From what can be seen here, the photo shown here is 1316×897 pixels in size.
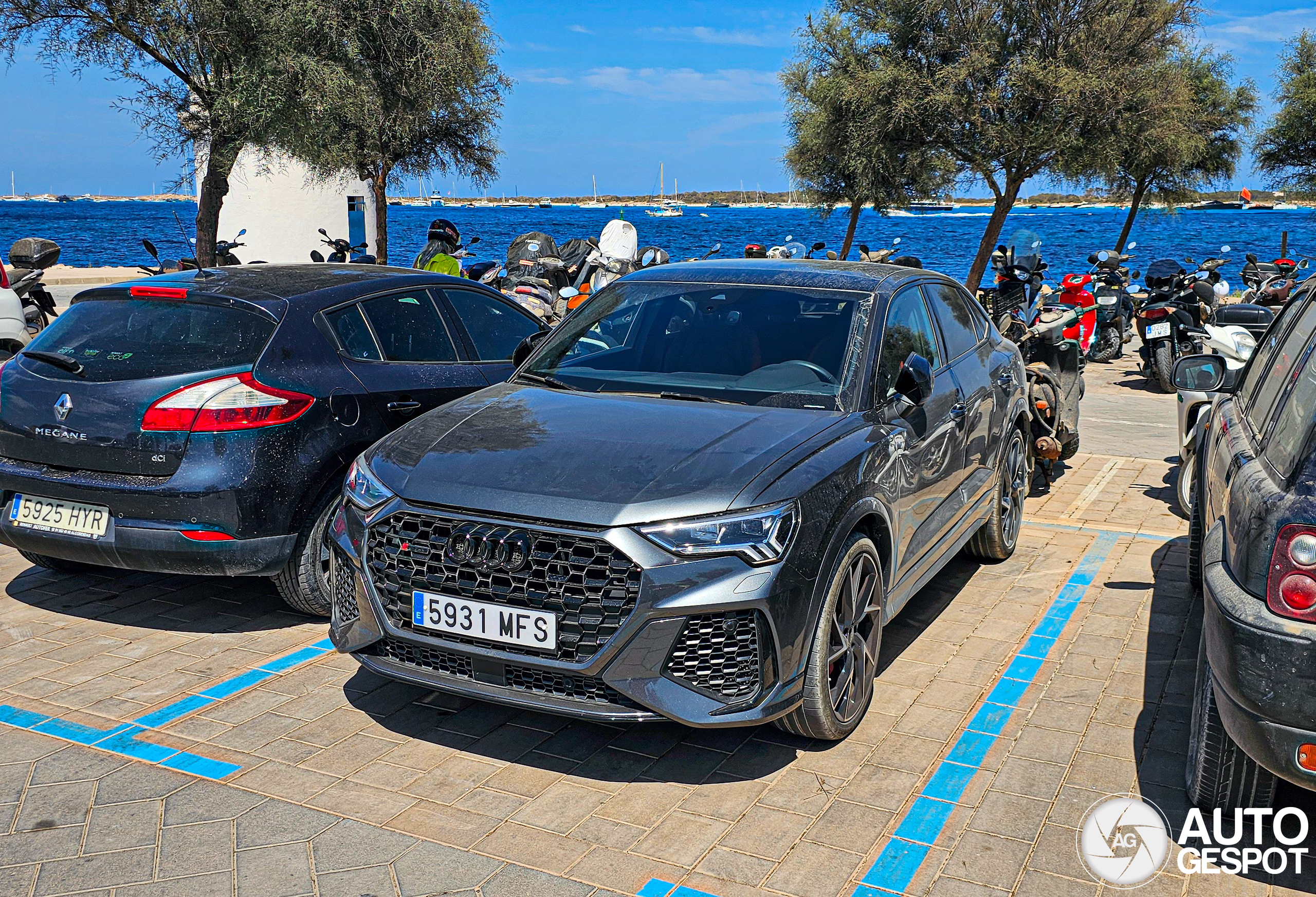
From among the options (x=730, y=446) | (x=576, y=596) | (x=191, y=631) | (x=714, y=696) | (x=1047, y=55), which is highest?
(x=1047, y=55)

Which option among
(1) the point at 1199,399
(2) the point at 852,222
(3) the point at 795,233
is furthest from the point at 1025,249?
(3) the point at 795,233

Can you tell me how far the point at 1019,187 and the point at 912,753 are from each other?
18.7 metres

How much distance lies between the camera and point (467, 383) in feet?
20.1

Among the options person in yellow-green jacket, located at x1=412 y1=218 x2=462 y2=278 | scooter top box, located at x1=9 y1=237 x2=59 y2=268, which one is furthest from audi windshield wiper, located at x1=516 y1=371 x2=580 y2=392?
scooter top box, located at x1=9 y1=237 x2=59 y2=268

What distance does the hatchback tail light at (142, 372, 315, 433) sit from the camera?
486 centimetres

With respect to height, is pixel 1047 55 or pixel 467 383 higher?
pixel 1047 55

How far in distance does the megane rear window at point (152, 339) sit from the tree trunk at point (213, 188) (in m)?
10.8

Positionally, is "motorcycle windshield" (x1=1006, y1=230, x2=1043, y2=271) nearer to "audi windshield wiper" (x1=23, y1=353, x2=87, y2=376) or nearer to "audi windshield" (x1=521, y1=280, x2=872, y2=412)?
"audi windshield" (x1=521, y1=280, x2=872, y2=412)

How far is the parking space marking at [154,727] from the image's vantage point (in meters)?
3.97

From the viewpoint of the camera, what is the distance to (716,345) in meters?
4.98

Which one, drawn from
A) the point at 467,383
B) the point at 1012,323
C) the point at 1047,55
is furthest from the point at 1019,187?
the point at 467,383

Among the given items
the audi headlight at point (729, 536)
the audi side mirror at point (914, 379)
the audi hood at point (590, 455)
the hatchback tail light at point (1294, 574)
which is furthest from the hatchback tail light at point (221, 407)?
the hatchback tail light at point (1294, 574)

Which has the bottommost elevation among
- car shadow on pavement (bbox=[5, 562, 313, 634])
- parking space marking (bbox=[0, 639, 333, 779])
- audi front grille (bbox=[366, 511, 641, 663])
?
car shadow on pavement (bbox=[5, 562, 313, 634])

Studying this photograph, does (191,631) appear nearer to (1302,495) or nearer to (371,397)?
(371,397)
